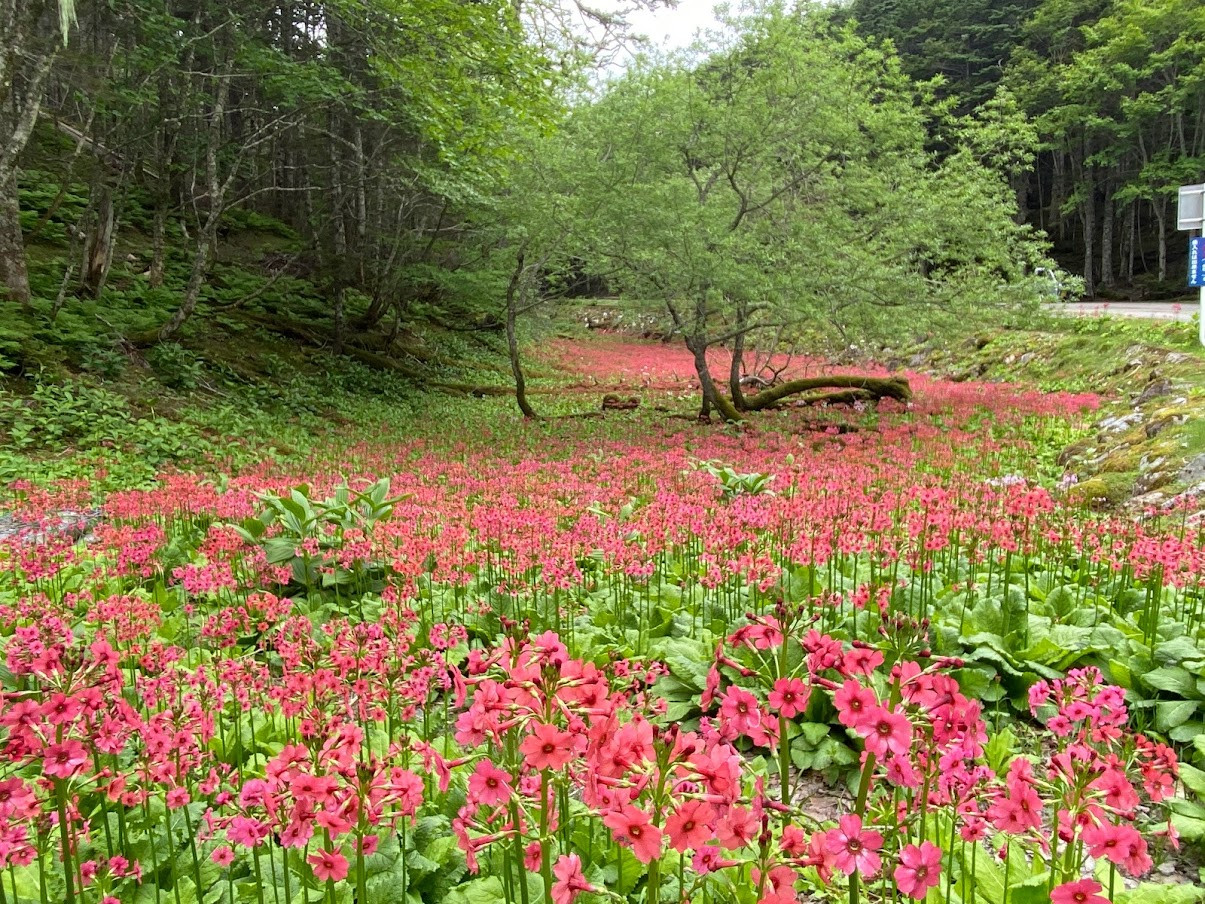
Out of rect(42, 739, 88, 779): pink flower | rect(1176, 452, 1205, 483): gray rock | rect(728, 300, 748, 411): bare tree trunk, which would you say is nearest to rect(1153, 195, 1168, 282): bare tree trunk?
rect(728, 300, 748, 411): bare tree trunk

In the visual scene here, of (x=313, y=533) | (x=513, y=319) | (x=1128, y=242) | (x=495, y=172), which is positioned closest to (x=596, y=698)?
(x=313, y=533)

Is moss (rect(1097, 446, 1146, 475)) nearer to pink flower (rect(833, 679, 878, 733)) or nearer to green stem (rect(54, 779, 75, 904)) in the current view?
pink flower (rect(833, 679, 878, 733))

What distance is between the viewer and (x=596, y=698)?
1524mm

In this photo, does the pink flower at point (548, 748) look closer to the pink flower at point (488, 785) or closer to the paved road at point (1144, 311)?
the pink flower at point (488, 785)

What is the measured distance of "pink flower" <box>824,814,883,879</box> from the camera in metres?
1.35

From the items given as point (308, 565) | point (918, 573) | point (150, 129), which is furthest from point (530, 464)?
point (150, 129)

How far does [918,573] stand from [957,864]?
301 centimetres

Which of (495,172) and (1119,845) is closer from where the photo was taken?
(1119,845)

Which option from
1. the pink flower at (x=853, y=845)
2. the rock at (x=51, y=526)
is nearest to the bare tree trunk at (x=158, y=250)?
the rock at (x=51, y=526)

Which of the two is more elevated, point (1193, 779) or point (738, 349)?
point (738, 349)

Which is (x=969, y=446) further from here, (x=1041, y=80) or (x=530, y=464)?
(x=1041, y=80)

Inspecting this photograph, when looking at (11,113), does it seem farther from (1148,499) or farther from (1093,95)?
(1093,95)

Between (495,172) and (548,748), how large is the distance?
1744cm

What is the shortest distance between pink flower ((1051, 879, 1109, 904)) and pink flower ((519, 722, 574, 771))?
96 cm
